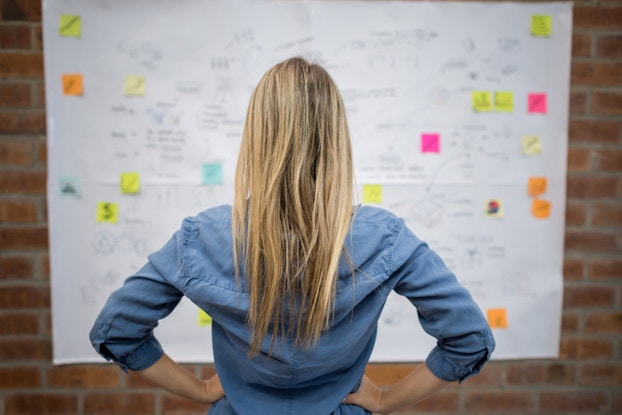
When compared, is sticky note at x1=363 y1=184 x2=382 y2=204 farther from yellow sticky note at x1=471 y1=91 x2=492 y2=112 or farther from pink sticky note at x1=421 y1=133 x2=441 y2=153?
yellow sticky note at x1=471 y1=91 x2=492 y2=112

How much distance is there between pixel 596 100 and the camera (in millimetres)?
1577

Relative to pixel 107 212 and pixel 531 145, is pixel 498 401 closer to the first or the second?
pixel 531 145

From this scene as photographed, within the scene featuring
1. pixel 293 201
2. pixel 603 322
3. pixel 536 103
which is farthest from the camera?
pixel 603 322

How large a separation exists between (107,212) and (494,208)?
1.36m

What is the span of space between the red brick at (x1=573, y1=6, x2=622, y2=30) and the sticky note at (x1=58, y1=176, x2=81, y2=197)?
1.83 meters

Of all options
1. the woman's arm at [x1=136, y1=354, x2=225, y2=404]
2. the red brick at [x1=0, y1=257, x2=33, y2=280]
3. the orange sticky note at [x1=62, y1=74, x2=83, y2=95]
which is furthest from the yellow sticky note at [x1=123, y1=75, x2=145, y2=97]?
the woman's arm at [x1=136, y1=354, x2=225, y2=404]

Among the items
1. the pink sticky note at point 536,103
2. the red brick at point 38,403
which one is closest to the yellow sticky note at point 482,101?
the pink sticky note at point 536,103

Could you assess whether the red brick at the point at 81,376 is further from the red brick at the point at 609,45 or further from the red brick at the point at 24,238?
the red brick at the point at 609,45

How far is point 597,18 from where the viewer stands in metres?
1.56

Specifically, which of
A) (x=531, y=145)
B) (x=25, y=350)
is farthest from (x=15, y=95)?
(x=531, y=145)

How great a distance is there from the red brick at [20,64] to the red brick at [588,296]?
6.67 feet

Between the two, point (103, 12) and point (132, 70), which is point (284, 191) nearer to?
point (132, 70)

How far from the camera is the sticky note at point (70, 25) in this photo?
145cm

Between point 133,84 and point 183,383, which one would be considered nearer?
point 183,383
